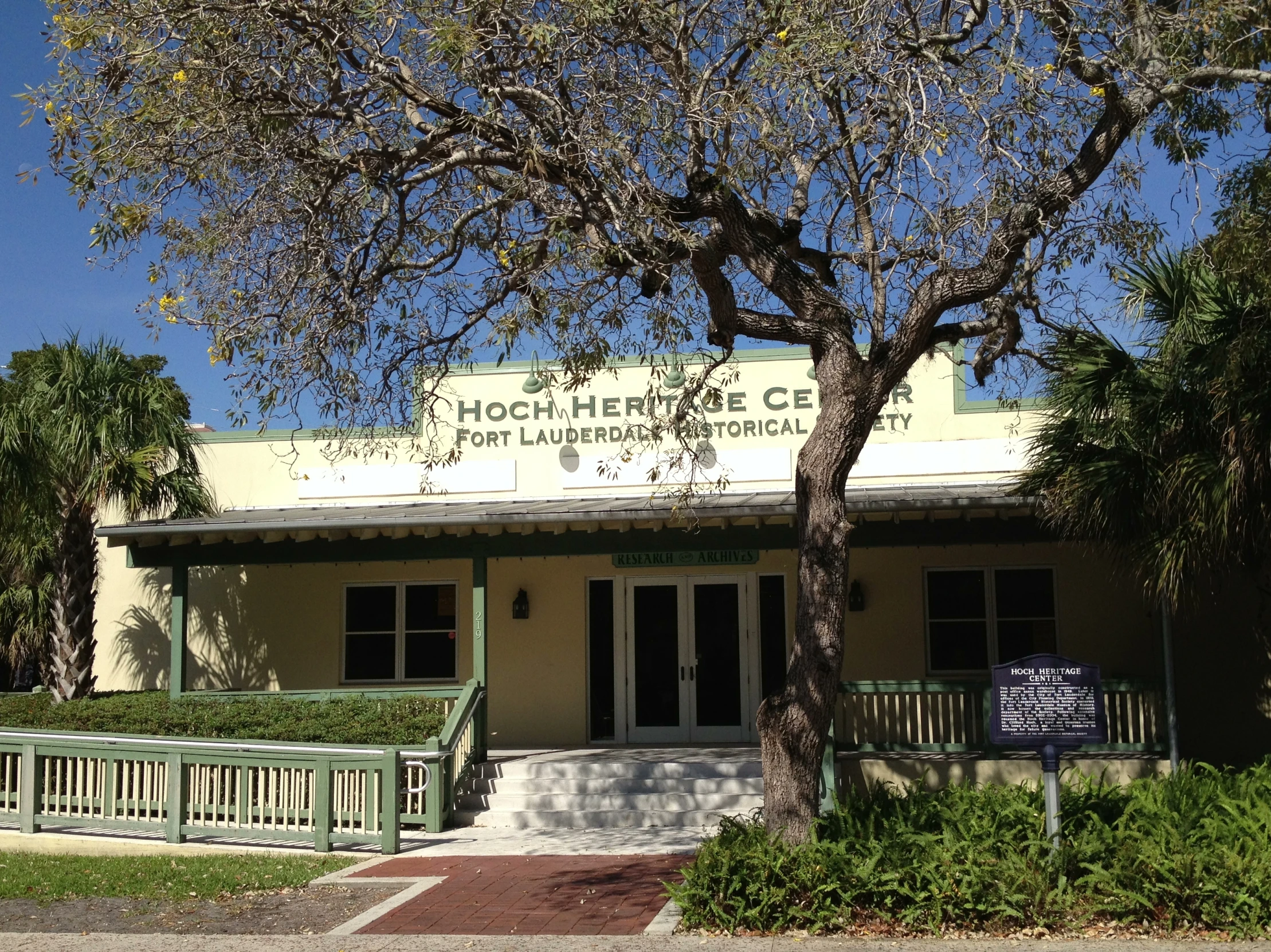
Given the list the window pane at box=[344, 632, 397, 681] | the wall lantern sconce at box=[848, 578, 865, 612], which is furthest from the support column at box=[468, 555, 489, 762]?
the wall lantern sconce at box=[848, 578, 865, 612]

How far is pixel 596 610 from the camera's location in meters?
16.9

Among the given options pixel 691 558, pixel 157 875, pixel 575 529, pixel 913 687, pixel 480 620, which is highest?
pixel 575 529

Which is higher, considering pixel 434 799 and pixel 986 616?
pixel 986 616

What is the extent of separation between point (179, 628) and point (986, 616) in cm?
1035

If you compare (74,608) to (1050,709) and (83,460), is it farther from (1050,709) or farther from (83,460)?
(1050,709)

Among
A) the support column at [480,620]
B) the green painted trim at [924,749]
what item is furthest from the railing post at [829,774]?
the support column at [480,620]

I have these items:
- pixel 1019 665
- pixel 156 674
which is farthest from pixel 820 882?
pixel 156 674

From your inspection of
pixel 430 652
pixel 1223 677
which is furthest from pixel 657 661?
pixel 1223 677

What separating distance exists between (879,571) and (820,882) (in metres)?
8.62

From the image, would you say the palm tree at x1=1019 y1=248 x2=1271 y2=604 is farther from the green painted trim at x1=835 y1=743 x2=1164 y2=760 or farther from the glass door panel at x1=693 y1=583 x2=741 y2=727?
the glass door panel at x1=693 y1=583 x2=741 y2=727

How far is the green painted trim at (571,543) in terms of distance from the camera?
545 inches

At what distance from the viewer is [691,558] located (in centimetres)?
1480

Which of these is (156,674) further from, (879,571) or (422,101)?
(422,101)

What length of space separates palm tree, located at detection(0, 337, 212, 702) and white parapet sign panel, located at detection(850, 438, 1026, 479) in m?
9.29
